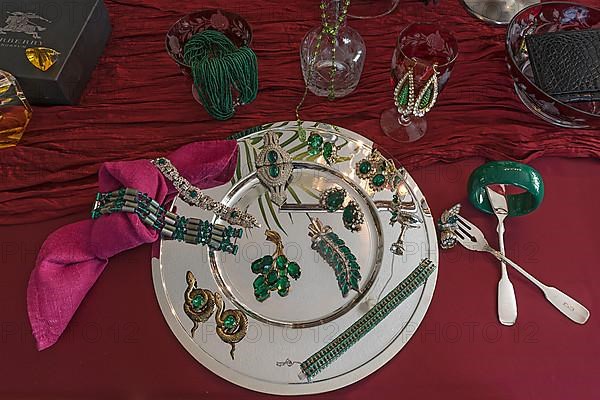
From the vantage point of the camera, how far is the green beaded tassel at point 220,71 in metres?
0.66

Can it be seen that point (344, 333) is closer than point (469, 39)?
Yes

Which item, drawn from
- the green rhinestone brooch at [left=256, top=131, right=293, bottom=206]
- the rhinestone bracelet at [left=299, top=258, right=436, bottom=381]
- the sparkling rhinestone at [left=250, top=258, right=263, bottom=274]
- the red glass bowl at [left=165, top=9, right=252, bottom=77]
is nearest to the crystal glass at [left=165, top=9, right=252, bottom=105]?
the red glass bowl at [left=165, top=9, right=252, bottom=77]

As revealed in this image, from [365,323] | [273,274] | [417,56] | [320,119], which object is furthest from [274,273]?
[417,56]

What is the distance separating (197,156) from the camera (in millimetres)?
668

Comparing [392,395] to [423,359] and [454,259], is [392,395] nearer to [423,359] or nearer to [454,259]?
[423,359]

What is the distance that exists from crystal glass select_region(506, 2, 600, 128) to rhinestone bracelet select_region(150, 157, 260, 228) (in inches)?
13.7

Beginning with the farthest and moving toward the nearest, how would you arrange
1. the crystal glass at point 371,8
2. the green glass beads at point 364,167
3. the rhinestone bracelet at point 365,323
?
the crystal glass at point 371,8 < the green glass beads at point 364,167 < the rhinestone bracelet at point 365,323

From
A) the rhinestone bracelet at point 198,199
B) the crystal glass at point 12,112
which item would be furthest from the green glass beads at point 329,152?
the crystal glass at point 12,112

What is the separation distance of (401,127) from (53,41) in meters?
0.41

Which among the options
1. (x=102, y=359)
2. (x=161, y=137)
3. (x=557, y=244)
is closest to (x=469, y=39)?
(x=557, y=244)

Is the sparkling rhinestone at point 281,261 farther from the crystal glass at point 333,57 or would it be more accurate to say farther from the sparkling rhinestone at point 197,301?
the crystal glass at point 333,57

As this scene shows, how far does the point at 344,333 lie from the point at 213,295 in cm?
14

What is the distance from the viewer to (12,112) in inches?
27.6

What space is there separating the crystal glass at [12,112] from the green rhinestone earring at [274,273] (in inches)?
12.8
